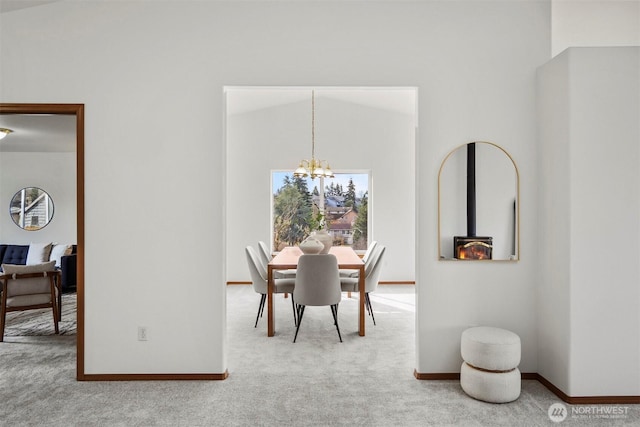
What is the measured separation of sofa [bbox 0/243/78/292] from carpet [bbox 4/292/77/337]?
115 centimetres

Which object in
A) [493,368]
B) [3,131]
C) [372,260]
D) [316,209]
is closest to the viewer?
[493,368]

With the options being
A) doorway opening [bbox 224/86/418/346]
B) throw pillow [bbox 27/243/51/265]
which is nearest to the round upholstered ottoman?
doorway opening [bbox 224/86/418/346]

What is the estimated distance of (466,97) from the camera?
9.33 feet

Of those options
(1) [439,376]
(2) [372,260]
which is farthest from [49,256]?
(1) [439,376]

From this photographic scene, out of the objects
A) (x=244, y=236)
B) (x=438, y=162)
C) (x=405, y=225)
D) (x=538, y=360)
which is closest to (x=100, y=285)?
(x=438, y=162)

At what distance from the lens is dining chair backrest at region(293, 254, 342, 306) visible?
11.7 ft

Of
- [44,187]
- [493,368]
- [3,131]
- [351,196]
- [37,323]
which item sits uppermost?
[3,131]

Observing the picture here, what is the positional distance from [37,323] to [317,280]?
3186 millimetres

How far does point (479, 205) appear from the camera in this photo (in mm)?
2857

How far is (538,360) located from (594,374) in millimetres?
385

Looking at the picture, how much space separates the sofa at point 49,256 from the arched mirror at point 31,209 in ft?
2.17

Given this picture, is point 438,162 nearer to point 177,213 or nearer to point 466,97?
point 466,97

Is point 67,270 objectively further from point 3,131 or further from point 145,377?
point 145,377

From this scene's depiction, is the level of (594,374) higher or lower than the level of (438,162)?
lower
